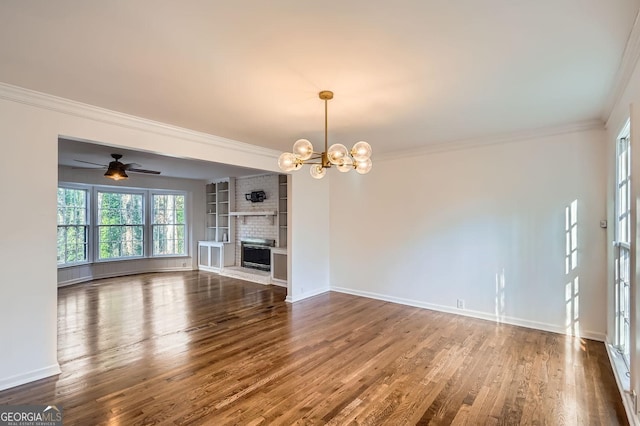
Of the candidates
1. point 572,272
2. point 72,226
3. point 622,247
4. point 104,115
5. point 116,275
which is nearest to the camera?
point 622,247

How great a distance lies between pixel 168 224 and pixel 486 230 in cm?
802

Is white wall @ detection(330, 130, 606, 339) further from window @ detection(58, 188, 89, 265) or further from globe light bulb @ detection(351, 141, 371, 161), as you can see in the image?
window @ detection(58, 188, 89, 265)

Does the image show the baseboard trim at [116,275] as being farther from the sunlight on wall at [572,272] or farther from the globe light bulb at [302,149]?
the sunlight on wall at [572,272]

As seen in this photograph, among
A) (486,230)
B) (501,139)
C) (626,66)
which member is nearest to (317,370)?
(486,230)

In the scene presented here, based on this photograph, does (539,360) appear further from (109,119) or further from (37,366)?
(109,119)

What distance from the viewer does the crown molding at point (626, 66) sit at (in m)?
1.93

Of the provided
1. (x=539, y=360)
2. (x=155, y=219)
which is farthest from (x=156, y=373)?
(x=155, y=219)

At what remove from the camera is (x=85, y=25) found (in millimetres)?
1832

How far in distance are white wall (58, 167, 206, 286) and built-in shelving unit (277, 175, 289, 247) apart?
316 centimetres

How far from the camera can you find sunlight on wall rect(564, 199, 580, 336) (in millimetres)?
3859

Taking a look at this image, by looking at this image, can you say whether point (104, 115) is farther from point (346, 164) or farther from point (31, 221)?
point (346, 164)

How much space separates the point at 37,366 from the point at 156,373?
3.53ft

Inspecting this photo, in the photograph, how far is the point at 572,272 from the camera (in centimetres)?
388

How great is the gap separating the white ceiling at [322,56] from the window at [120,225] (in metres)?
5.50
